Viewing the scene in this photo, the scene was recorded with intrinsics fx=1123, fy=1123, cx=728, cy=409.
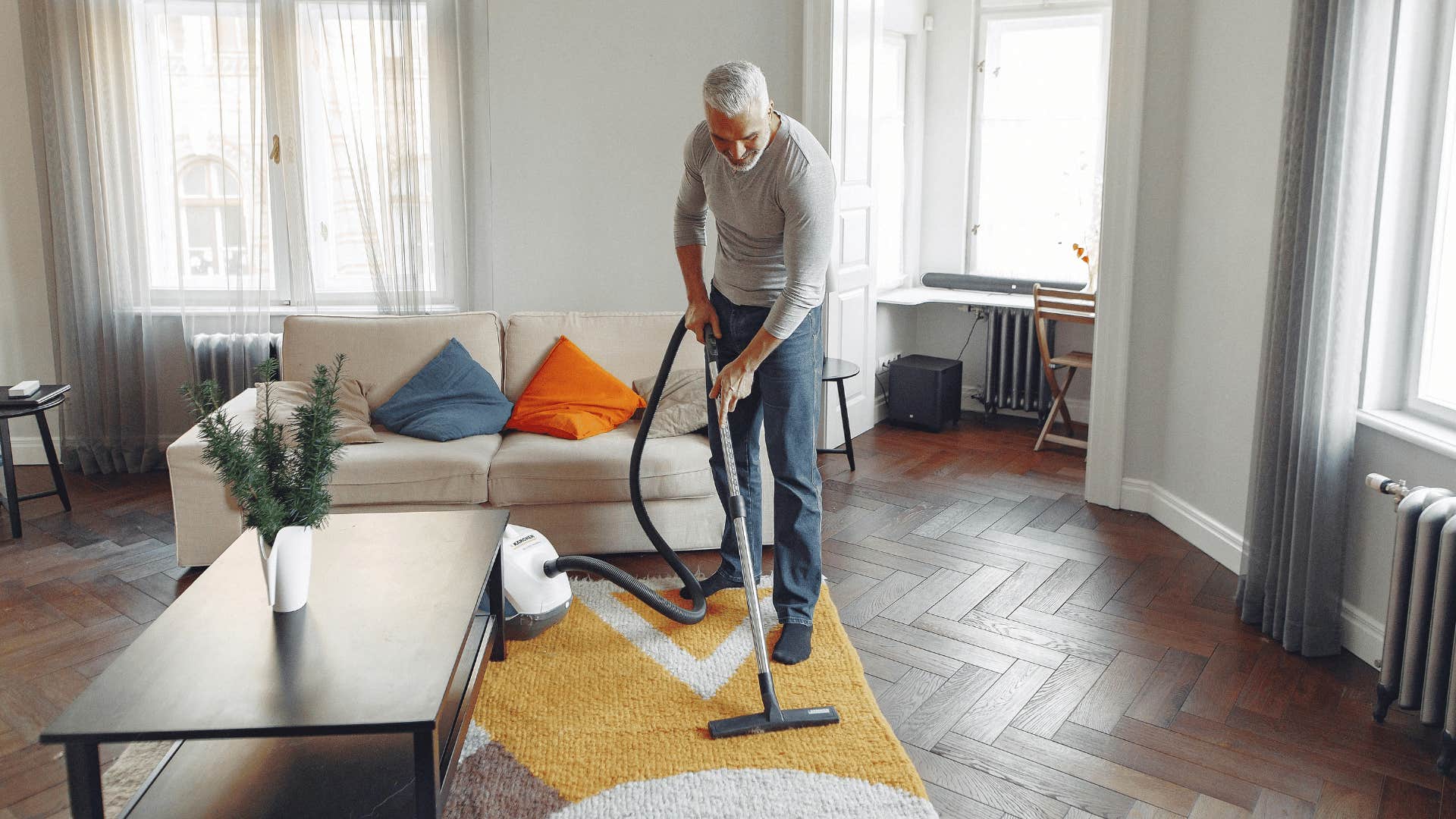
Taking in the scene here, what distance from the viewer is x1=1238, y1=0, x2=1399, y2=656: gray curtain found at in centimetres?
273

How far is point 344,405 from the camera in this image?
3.65 metres

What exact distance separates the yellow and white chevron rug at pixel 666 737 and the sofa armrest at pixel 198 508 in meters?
1.10

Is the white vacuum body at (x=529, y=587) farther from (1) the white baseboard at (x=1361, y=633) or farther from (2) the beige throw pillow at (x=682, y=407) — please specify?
(1) the white baseboard at (x=1361, y=633)

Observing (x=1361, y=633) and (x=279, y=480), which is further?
(x=1361, y=633)

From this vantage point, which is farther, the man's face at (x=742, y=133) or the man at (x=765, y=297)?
the man at (x=765, y=297)

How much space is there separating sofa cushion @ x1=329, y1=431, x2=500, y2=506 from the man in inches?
31.8

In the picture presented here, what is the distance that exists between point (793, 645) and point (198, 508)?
1.86 meters

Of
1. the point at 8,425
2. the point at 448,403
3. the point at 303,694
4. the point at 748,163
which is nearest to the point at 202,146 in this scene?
the point at 8,425

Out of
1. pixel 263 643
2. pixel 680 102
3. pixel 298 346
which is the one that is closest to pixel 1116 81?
pixel 680 102

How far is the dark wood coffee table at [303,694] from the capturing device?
1816mm

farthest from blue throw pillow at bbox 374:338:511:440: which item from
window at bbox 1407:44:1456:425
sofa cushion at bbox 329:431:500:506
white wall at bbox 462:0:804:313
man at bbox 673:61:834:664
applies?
window at bbox 1407:44:1456:425

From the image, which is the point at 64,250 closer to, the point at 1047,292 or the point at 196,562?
the point at 196,562

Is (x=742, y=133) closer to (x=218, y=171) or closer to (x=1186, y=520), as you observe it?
(x=1186, y=520)

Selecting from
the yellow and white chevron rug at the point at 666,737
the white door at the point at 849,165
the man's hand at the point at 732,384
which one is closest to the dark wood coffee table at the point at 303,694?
the yellow and white chevron rug at the point at 666,737
